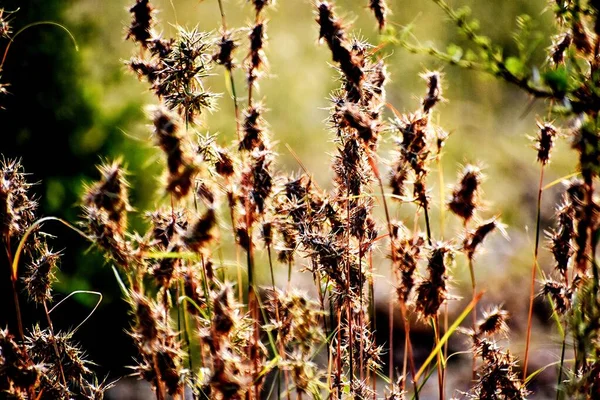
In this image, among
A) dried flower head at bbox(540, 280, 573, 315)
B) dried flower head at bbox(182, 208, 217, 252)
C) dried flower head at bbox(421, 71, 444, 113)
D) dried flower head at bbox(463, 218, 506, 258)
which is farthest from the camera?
dried flower head at bbox(540, 280, 573, 315)

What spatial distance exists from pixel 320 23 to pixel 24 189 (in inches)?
32.1

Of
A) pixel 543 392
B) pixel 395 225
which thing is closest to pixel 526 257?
pixel 543 392

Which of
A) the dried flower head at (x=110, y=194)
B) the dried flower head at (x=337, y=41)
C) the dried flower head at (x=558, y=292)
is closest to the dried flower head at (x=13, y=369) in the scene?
the dried flower head at (x=110, y=194)

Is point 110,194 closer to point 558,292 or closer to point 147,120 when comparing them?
point 558,292

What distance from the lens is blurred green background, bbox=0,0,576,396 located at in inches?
165

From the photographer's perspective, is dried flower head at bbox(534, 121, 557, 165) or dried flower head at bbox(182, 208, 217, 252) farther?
dried flower head at bbox(534, 121, 557, 165)

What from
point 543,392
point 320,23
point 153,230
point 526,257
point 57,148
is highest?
point 526,257

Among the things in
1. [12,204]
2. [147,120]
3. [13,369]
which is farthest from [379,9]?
[147,120]

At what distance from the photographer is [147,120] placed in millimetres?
4156

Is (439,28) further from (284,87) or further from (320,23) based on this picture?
(320,23)

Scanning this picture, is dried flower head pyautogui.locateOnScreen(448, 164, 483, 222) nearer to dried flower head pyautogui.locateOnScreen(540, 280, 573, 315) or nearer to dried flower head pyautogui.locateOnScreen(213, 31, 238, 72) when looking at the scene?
dried flower head pyautogui.locateOnScreen(540, 280, 573, 315)

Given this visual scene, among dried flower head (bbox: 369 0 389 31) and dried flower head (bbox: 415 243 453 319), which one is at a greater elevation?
dried flower head (bbox: 369 0 389 31)

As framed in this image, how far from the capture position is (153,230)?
1.58 m

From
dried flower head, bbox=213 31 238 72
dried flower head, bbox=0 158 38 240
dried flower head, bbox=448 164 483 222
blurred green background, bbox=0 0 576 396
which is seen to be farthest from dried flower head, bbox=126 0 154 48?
dried flower head, bbox=448 164 483 222
